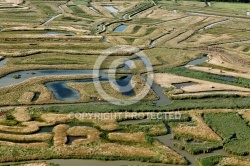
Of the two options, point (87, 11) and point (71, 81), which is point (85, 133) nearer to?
point (71, 81)

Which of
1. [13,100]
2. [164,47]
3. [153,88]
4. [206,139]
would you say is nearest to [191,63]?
[164,47]

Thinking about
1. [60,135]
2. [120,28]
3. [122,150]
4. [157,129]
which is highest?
[60,135]

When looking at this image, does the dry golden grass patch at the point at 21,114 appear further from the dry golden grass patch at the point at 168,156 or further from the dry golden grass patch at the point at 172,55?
the dry golden grass patch at the point at 172,55

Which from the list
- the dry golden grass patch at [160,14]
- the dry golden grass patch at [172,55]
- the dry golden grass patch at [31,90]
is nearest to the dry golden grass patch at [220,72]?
the dry golden grass patch at [172,55]

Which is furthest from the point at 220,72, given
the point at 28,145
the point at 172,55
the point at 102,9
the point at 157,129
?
the point at 102,9

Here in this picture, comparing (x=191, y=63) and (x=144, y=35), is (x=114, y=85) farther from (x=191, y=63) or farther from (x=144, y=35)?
(x=144, y=35)

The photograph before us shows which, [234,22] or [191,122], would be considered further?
[234,22]
